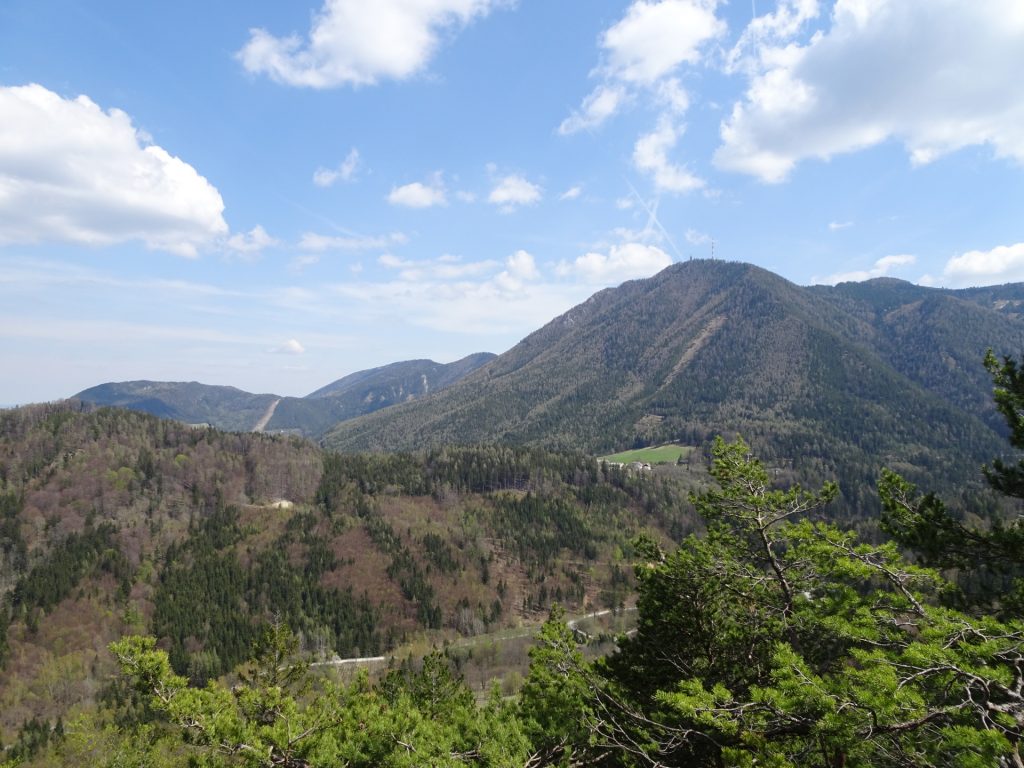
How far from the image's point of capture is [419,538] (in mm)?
183625

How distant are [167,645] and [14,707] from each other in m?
27.4

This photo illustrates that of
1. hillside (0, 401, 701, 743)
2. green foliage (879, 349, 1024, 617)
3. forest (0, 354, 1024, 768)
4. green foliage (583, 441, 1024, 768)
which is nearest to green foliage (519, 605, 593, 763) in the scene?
forest (0, 354, 1024, 768)

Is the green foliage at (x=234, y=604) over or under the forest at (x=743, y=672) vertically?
under

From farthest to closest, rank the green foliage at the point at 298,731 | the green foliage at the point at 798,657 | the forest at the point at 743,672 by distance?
the green foliage at the point at 298,731, the forest at the point at 743,672, the green foliage at the point at 798,657

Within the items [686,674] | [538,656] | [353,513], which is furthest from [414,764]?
[353,513]

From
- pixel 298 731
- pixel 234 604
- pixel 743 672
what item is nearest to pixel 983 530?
pixel 743 672

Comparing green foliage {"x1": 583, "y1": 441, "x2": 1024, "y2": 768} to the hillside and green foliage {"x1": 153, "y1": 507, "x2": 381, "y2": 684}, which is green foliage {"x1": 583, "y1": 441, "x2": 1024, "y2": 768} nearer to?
the hillside

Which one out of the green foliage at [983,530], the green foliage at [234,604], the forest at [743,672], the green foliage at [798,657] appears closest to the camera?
the green foliage at [798,657]

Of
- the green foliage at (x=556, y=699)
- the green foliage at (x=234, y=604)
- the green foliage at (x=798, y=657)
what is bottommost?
the green foliage at (x=234, y=604)

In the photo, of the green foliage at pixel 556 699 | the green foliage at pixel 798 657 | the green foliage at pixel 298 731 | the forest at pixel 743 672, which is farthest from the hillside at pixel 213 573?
the green foliage at pixel 298 731

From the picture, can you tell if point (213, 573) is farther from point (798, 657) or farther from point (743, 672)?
point (798, 657)

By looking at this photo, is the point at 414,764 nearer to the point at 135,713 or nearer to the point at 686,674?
the point at 686,674

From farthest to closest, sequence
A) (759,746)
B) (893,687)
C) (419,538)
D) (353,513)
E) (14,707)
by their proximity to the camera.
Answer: (353,513) < (419,538) < (14,707) < (759,746) < (893,687)

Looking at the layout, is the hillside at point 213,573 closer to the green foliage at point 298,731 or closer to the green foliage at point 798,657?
the green foliage at point 798,657
